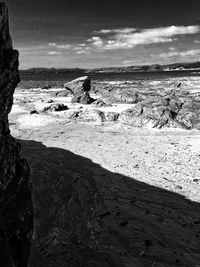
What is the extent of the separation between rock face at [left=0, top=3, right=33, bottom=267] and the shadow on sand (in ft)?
8.71

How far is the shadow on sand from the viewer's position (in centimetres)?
998

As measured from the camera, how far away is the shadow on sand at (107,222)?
9977 millimetres

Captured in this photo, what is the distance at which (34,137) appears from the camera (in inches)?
947

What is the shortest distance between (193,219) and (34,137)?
1439cm

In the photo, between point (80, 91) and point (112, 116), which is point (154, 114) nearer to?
point (112, 116)

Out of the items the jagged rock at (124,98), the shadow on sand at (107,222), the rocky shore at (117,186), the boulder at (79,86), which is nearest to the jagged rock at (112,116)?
the rocky shore at (117,186)

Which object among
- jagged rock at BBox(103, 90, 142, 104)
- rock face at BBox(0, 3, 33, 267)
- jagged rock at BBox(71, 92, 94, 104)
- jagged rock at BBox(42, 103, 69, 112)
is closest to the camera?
rock face at BBox(0, 3, 33, 267)

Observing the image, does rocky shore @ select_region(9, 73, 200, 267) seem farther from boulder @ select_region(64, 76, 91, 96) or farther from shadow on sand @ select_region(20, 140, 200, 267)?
boulder @ select_region(64, 76, 91, 96)

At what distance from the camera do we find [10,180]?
6898 mm

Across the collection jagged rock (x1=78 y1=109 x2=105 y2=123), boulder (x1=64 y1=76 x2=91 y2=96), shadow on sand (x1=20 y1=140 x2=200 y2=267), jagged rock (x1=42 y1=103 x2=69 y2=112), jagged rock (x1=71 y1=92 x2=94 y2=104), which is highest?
boulder (x1=64 y1=76 x2=91 y2=96)

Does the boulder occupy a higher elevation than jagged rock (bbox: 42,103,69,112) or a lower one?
higher

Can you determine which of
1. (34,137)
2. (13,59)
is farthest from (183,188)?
(34,137)

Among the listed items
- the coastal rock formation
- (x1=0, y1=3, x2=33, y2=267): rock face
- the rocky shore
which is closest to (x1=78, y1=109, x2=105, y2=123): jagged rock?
the rocky shore

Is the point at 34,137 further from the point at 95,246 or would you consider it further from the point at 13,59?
the point at 13,59
